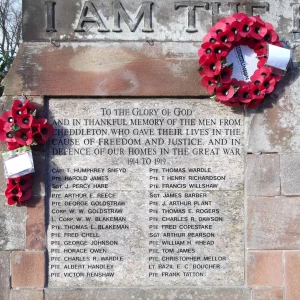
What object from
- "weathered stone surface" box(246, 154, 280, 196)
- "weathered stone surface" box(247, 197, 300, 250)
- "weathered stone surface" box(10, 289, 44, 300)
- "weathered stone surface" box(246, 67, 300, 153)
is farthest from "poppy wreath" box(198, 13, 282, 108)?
"weathered stone surface" box(10, 289, 44, 300)

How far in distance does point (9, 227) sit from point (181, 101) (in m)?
2.17

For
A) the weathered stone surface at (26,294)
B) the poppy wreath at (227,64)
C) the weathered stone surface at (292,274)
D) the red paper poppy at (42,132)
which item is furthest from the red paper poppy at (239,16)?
the weathered stone surface at (26,294)

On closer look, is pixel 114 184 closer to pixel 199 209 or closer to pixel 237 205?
pixel 199 209

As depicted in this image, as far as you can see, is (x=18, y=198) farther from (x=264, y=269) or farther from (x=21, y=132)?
(x=264, y=269)

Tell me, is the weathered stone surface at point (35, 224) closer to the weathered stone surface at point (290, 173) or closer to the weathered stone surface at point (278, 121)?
the weathered stone surface at point (278, 121)

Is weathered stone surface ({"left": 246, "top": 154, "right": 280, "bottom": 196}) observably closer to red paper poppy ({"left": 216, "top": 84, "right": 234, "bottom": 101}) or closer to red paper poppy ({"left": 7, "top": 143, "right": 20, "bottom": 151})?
red paper poppy ({"left": 216, "top": 84, "right": 234, "bottom": 101})

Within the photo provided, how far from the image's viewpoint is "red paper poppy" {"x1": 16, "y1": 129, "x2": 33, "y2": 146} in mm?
5289

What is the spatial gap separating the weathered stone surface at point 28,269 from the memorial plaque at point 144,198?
0.39 feet

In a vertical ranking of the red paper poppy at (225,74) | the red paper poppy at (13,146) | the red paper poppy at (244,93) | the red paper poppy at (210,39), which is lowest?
the red paper poppy at (13,146)

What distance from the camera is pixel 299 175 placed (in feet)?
17.7

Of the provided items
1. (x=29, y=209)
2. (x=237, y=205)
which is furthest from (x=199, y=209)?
(x=29, y=209)

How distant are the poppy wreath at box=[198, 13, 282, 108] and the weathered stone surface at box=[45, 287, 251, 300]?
6.30 feet

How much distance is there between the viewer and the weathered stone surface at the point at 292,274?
5359mm

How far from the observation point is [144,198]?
5473mm
